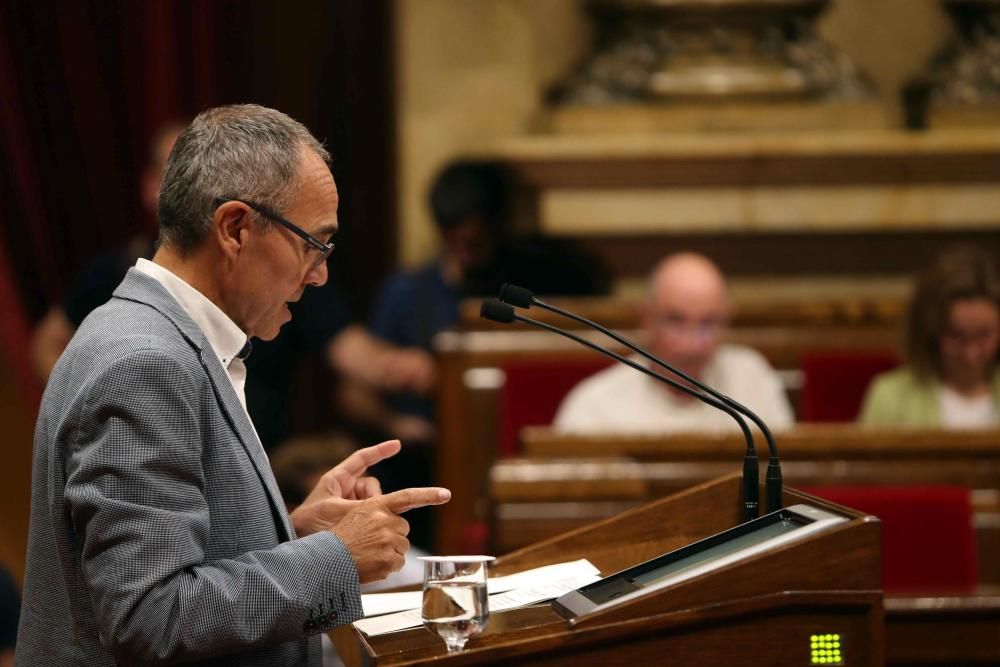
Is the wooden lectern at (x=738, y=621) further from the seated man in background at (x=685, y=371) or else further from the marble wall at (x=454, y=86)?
the marble wall at (x=454, y=86)

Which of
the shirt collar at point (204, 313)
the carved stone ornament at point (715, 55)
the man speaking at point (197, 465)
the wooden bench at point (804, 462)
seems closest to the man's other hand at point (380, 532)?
the man speaking at point (197, 465)

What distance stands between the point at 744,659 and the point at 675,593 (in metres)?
0.12

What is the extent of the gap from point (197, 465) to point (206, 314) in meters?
0.24

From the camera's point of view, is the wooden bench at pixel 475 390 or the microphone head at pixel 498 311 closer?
the microphone head at pixel 498 311

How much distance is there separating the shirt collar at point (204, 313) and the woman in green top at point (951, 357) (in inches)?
120

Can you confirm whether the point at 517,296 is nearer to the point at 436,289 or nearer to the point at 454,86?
the point at 436,289

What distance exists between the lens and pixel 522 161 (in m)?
5.76

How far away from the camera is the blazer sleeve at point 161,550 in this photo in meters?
1.63

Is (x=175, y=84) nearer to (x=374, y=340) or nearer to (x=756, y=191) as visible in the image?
(x=374, y=340)

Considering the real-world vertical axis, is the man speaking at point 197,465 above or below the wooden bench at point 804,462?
above

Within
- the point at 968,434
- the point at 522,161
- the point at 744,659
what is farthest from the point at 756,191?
the point at 744,659

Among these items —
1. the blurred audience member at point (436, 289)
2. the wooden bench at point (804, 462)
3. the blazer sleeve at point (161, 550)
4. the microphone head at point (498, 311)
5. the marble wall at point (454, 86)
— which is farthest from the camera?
the marble wall at point (454, 86)

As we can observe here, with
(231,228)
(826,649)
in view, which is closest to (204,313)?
(231,228)

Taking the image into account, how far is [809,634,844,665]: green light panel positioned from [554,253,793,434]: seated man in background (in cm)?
273
